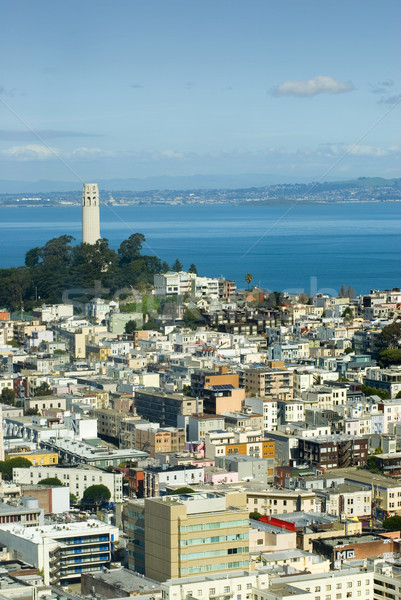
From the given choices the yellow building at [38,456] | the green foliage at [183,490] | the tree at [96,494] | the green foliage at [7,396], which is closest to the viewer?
the green foliage at [183,490]

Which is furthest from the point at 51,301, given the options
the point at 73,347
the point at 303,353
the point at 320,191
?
the point at 320,191

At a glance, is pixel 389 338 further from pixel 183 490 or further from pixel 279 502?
pixel 183 490

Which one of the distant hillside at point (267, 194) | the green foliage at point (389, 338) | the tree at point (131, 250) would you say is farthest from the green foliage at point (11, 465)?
the distant hillside at point (267, 194)

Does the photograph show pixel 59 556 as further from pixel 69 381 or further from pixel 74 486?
pixel 69 381

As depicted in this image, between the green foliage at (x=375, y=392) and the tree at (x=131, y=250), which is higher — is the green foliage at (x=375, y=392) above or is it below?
→ below

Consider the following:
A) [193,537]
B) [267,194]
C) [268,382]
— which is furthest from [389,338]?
[267,194]

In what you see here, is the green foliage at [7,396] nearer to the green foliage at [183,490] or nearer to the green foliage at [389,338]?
the green foliage at [389,338]
